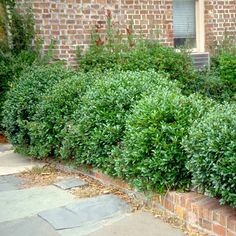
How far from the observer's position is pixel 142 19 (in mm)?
11391

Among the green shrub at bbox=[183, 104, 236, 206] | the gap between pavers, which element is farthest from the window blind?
the green shrub at bbox=[183, 104, 236, 206]

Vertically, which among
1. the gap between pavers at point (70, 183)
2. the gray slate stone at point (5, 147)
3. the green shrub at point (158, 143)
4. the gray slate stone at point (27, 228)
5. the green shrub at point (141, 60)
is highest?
the green shrub at point (141, 60)

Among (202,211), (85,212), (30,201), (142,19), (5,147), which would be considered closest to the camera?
(202,211)

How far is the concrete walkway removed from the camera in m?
4.34

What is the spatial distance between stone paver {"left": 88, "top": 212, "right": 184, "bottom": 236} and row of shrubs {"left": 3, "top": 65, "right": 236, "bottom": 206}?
1.20 feet

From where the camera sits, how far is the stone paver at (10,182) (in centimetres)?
582

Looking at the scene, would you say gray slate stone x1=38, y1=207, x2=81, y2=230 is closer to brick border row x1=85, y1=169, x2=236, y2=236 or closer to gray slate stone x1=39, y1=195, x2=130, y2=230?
gray slate stone x1=39, y1=195, x2=130, y2=230

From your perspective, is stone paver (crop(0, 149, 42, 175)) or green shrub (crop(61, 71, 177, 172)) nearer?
green shrub (crop(61, 71, 177, 172))

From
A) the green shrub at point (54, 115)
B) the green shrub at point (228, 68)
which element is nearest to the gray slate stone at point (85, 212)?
the green shrub at point (54, 115)

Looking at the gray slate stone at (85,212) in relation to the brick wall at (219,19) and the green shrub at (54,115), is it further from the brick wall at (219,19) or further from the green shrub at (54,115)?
the brick wall at (219,19)

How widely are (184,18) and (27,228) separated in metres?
9.04

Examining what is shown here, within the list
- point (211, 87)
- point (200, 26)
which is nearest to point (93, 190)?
point (211, 87)

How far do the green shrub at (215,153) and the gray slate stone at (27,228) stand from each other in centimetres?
140

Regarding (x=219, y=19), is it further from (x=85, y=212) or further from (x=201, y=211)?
(x=201, y=211)
